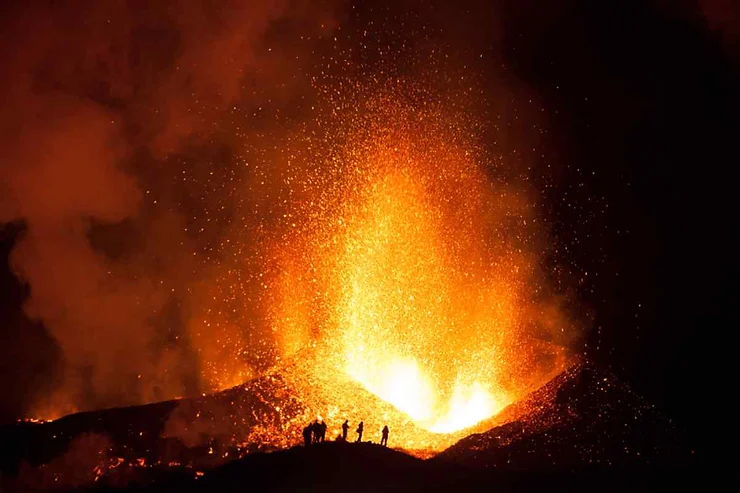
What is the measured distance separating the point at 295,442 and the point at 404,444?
181 inches

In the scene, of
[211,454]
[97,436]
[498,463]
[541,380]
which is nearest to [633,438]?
[498,463]

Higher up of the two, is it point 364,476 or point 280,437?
point 280,437

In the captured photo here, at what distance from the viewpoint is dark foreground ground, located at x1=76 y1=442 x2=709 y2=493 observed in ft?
65.6

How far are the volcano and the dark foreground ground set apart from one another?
0.45 feet

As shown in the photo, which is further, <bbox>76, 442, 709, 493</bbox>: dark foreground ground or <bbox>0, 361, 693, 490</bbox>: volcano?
<bbox>0, 361, 693, 490</bbox>: volcano

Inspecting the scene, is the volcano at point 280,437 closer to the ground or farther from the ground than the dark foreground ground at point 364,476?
farther from the ground

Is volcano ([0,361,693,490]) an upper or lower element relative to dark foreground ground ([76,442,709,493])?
upper

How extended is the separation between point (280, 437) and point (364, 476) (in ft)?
35.4

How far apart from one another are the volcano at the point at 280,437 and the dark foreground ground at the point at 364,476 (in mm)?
138

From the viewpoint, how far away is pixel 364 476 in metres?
20.2

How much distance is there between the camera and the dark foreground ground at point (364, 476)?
20000 mm

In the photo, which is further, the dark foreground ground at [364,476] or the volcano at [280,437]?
the volcano at [280,437]

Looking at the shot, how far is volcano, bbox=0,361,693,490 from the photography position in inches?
974

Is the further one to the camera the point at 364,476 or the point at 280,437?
the point at 280,437
